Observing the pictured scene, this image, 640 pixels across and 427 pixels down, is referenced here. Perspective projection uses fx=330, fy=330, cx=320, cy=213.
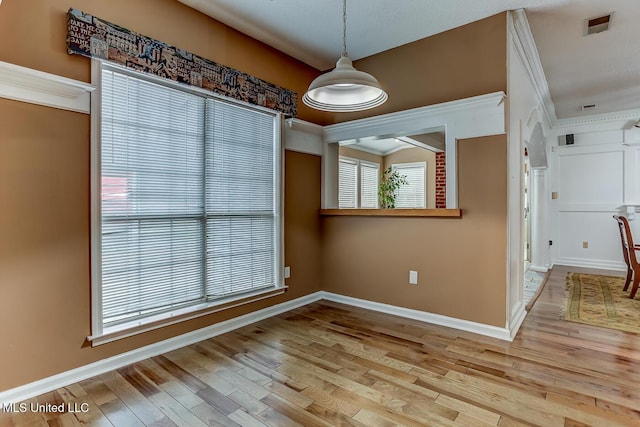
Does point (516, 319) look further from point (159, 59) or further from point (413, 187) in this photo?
point (413, 187)

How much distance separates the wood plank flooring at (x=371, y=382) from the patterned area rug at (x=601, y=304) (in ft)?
0.99

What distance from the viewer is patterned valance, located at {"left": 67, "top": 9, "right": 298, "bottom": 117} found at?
2.15 m

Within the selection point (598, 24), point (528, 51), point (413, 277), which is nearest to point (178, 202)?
point (413, 277)

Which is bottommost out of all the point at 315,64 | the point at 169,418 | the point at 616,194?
the point at 169,418

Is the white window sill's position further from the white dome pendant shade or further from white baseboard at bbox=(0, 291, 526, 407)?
the white dome pendant shade

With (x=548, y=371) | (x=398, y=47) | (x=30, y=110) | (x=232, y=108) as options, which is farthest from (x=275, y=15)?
(x=548, y=371)

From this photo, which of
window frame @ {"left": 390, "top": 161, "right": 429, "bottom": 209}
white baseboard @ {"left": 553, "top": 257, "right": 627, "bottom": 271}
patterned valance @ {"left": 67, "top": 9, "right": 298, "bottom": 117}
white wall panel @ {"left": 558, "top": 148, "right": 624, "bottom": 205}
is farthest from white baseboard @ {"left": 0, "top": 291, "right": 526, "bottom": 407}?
window frame @ {"left": 390, "top": 161, "right": 429, "bottom": 209}

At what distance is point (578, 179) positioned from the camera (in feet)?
20.1

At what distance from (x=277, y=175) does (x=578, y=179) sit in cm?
588

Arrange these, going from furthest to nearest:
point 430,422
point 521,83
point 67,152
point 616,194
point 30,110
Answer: point 616,194 → point 521,83 → point 67,152 → point 30,110 → point 430,422

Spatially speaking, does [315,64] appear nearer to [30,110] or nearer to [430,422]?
[30,110]

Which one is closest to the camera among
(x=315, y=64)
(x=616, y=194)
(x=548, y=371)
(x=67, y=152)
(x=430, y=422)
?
(x=430, y=422)

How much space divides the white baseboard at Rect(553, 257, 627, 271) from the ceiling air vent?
4.49m

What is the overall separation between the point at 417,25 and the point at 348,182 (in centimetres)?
438
